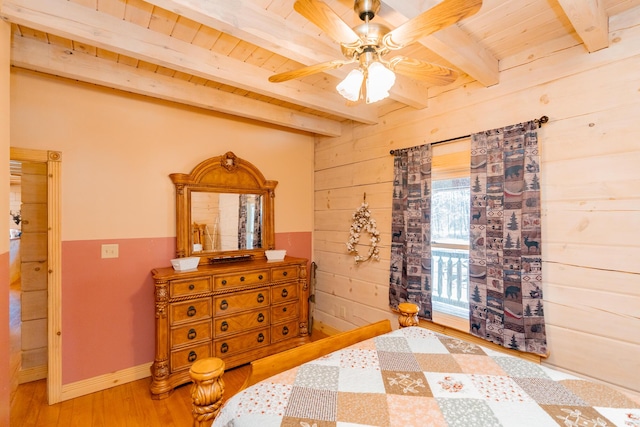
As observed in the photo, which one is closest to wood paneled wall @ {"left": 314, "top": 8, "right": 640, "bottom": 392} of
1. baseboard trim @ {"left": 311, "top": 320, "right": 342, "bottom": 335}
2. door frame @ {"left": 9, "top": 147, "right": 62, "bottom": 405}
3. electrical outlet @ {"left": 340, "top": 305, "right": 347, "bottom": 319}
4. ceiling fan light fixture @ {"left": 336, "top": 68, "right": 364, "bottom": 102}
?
ceiling fan light fixture @ {"left": 336, "top": 68, "right": 364, "bottom": 102}

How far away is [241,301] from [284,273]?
0.50 meters

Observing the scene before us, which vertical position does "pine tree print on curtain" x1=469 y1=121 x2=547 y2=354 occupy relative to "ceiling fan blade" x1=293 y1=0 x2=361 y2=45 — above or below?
below

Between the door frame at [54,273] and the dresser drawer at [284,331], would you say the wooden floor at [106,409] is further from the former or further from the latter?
the dresser drawer at [284,331]

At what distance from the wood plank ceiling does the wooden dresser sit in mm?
1524

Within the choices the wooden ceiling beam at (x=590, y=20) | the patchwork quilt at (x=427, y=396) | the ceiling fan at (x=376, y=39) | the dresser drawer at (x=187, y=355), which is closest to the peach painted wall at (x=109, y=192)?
the dresser drawer at (x=187, y=355)

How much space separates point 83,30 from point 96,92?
97 cm

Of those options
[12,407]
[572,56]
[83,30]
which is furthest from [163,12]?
[12,407]

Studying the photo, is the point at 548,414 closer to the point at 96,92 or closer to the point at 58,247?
the point at 58,247

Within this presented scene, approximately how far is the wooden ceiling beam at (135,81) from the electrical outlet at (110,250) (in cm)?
124

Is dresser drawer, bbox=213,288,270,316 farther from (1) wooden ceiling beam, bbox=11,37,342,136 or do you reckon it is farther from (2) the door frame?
(1) wooden ceiling beam, bbox=11,37,342,136

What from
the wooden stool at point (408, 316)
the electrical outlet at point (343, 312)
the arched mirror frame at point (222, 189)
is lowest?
the electrical outlet at point (343, 312)

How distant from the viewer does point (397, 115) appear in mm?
2812

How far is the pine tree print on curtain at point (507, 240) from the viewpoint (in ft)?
6.27

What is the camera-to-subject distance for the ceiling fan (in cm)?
104
